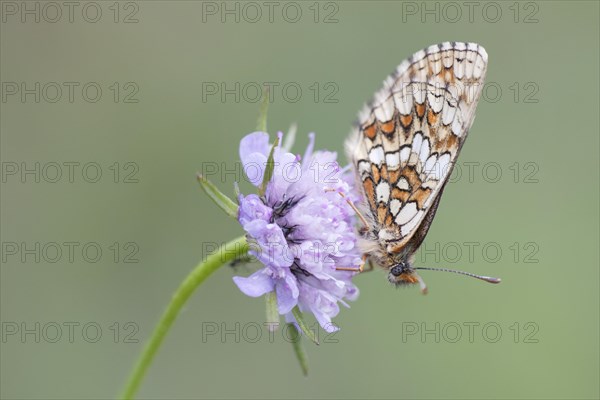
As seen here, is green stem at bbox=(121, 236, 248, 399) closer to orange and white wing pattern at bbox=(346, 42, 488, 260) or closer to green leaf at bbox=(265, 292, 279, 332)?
green leaf at bbox=(265, 292, 279, 332)

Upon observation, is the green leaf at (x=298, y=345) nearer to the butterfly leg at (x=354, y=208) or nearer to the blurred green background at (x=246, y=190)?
the butterfly leg at (x=354, y=208)

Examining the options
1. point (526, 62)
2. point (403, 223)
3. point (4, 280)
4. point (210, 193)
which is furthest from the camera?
point (526, 62)

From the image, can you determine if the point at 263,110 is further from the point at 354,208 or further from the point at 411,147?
the point at 411,147

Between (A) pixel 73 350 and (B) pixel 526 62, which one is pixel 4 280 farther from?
(B) pixel 526 62

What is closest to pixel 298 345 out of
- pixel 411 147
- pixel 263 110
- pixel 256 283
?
pixel 256 283

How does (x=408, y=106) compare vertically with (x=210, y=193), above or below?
above

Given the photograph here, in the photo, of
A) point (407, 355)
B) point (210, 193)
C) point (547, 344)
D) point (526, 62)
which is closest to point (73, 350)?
point (407, 355)

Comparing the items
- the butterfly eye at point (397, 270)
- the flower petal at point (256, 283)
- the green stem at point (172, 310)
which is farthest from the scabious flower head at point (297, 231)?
the butterfly eye at point (397, 270)
